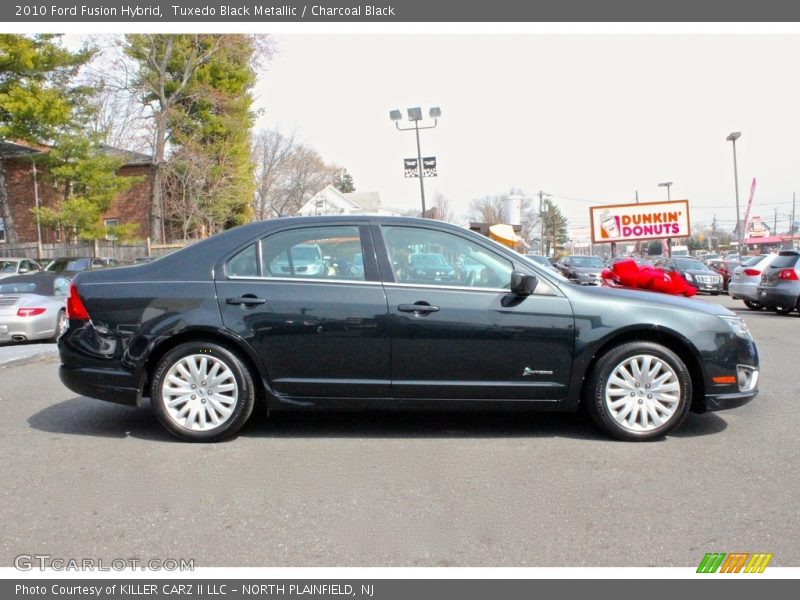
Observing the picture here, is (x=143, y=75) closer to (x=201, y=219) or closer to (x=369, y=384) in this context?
(x=201, y=219)

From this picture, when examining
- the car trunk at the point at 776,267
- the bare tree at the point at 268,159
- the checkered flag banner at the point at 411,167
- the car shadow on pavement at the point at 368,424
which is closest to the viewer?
the car shadow on pavement at the point at 368,424

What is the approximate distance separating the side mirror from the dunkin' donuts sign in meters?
31.8

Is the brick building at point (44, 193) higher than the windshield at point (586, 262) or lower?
higher

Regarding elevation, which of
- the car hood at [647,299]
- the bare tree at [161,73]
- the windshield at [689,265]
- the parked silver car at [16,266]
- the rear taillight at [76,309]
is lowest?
the car hood at [647,299]

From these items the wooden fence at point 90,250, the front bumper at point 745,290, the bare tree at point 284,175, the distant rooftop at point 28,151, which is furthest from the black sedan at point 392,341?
the bare tree at point 284,175

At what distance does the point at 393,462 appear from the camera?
180 inches

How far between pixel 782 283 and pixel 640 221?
20538 mm

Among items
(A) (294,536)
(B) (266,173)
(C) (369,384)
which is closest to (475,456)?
(C) (369,384)

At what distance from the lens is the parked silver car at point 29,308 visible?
1048 centimetres

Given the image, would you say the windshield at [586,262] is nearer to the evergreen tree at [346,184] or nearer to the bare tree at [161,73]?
the bare tree at [161,73]

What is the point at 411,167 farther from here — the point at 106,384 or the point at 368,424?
the point at 106,384

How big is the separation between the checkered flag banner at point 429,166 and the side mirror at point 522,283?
80.9 ft

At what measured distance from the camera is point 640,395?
4.89 meters

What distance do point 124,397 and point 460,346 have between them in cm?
249
